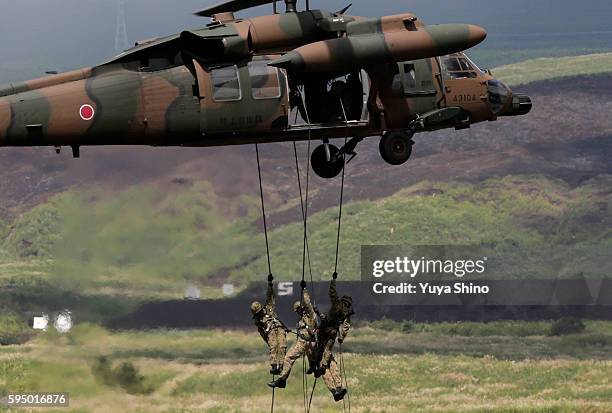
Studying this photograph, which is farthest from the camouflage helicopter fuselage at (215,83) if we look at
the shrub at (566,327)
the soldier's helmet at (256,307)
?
the shrub at (566,327)

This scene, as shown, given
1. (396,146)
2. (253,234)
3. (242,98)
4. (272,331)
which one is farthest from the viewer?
(253,234)

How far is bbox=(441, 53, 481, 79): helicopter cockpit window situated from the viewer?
3338 cm

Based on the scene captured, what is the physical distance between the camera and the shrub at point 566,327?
2975 inches

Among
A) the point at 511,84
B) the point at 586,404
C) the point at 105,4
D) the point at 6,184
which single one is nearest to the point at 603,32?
the point at 105,4

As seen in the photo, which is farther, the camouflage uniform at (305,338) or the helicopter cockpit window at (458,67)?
the helicopter cockpit window at (458,67)

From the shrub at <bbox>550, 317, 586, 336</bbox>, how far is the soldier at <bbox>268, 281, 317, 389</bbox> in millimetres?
45151

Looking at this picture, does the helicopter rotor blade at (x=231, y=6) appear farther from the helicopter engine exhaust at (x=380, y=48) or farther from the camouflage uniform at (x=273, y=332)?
the camouflage uniform at (x=273, y=332)

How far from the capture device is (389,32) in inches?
1231

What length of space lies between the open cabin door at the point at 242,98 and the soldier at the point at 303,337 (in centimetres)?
358

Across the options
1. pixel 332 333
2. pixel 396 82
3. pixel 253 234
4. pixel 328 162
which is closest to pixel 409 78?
pixel 396 82

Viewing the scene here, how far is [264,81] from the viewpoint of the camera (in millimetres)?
30562

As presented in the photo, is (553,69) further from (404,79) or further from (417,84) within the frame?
(404,79)

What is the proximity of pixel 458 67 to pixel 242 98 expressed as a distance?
5.55 meters

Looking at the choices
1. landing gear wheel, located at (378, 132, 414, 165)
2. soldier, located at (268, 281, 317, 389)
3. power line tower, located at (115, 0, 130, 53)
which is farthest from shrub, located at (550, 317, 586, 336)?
power line tower, located at (115, 0, 130, 53)
